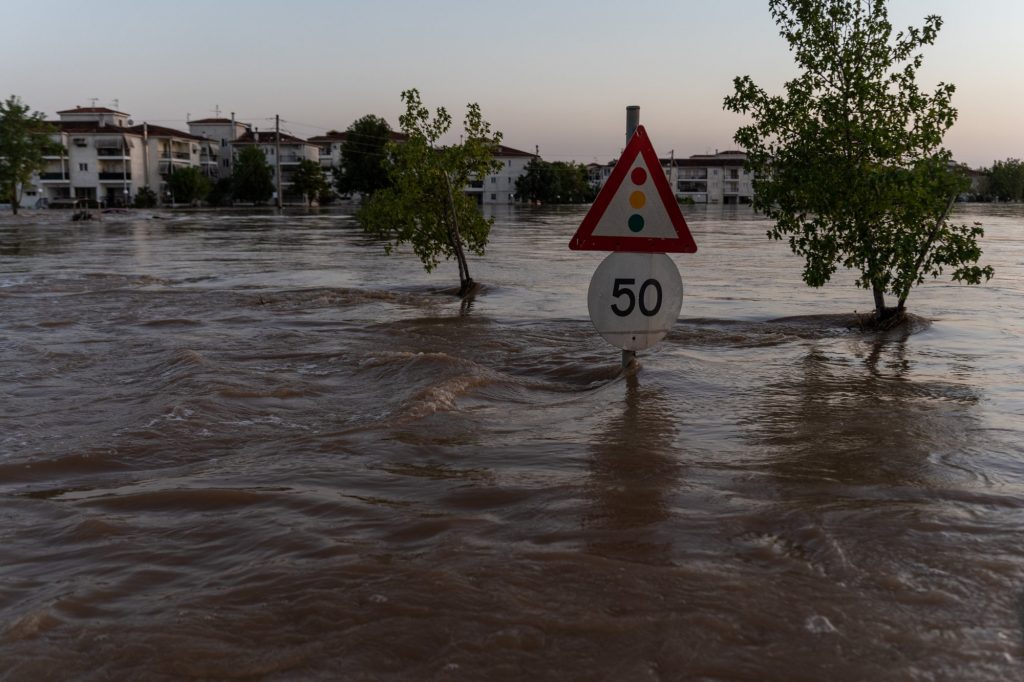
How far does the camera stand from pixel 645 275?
6527 mm

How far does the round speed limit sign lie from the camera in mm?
6492

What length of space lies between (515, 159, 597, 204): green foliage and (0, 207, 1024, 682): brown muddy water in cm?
14227

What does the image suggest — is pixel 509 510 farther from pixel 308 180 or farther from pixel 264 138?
pixel 264 138

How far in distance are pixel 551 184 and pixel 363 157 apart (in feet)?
137

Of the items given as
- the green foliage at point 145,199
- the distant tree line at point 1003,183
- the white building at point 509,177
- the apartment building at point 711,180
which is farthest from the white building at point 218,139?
the distant tree line at point 1003,183

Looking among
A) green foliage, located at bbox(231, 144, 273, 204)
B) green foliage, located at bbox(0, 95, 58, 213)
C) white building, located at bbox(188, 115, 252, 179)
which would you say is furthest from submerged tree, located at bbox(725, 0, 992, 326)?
white building, located at bbox(188, 115, 252, 179)

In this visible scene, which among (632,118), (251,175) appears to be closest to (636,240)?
(632,118)

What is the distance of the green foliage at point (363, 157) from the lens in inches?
4587

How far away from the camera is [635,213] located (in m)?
6.42

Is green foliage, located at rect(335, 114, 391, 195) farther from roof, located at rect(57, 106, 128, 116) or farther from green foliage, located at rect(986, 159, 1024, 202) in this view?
green foliage, located at rect(986, 159, 1024, 202)

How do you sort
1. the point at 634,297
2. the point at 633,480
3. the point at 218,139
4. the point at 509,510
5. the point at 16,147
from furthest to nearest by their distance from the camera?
the point at 218,139 → the point at 16,147 → the point at 634,297 → the point at 633,480 → the point at 509,510

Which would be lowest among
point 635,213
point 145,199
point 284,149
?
point 635,213

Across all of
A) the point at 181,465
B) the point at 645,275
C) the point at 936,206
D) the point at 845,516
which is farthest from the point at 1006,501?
the point at 936,206

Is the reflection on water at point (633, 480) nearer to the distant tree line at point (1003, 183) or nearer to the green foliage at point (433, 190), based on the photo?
the green foliage at point (433, 190)
